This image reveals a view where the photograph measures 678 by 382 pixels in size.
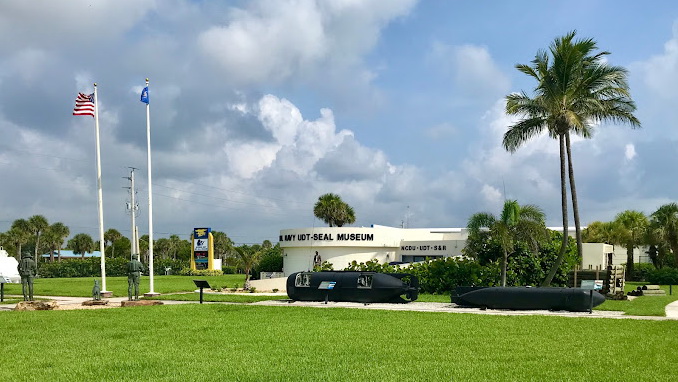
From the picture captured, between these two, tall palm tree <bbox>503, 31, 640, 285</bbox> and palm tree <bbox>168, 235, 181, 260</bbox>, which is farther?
palm tree <bbox>168, 235, 181, 260</bbox>

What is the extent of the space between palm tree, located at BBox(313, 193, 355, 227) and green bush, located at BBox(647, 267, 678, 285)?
95.6ft

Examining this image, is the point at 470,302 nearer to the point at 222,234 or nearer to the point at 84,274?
the point at 84,274

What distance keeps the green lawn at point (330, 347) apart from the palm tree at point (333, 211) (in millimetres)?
50161

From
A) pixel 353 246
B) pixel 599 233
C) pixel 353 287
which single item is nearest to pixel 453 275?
pixel 353 287

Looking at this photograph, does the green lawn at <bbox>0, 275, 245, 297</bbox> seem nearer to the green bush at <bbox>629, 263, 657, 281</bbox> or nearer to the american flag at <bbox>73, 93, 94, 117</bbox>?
the american flag at <bbox>73, 93, 94, 117</bbox>

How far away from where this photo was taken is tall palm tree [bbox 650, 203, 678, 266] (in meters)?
50.3

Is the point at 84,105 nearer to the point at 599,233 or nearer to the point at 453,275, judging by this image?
the point at 453,275

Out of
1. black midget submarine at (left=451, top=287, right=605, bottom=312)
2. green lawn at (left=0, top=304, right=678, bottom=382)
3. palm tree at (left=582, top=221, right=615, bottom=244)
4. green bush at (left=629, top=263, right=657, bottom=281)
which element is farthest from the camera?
palm tree at (left=582, top=221, right=615, bottom=244)

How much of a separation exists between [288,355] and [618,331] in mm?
7719

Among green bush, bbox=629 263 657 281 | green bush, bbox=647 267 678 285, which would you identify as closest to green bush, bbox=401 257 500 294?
green bush, bbox=647 267 678 285

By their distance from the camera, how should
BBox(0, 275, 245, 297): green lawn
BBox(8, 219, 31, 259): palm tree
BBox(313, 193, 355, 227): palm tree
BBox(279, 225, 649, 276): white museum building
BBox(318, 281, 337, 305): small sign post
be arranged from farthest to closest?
BBox(8, 219, 31, 259): palm tree, BBox(313, 193, 355, 227): palm tree, BBox(279, 225, 649, 276): white museum building, BBox(0, 275, 245, 297): green lawn, BBox(318, 281, 337, 305): small sign post

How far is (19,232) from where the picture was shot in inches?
3514

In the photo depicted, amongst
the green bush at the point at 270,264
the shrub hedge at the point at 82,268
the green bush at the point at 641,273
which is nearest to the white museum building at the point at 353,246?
the green bush at the point at 641,273

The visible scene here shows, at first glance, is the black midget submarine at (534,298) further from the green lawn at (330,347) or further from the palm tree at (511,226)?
the palm tree at (511,226)
